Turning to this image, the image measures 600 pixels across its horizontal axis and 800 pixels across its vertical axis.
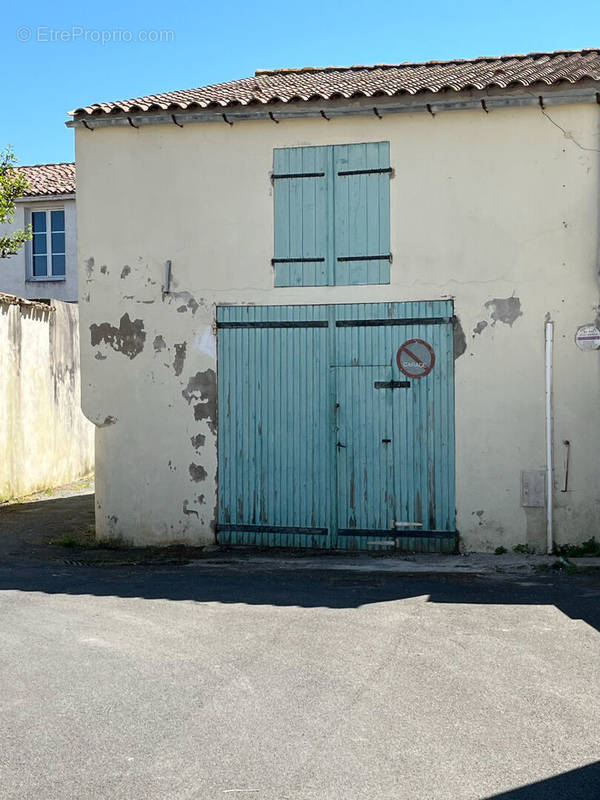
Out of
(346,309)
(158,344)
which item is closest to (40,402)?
(158,344)

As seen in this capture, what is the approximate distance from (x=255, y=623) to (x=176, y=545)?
4.35 metres

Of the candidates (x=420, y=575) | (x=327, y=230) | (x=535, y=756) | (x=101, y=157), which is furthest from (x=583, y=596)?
(x=101, y=157)

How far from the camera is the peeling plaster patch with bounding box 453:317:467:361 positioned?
11047 millimetres

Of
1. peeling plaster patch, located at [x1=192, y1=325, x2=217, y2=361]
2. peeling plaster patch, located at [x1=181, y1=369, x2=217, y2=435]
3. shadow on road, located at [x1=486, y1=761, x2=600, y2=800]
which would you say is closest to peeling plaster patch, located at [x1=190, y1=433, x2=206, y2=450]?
peeling plaster patch, located at [x1=181, y1=369, x2=217, y2=435]

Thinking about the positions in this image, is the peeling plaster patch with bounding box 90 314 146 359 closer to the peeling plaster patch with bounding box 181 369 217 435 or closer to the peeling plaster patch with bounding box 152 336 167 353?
the peeling plaster patch with bounding box 152 336 167 353

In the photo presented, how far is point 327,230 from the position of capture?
11.4 m

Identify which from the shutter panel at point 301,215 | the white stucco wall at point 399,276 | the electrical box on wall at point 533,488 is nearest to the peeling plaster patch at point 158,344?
the white stucco wall at point 399,276

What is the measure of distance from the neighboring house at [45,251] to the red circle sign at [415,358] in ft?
52.5

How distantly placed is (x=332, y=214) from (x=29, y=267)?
1646 centimetres

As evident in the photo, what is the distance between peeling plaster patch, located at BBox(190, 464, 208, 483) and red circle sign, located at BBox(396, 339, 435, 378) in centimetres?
250

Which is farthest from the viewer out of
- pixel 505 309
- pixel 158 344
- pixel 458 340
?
pixel 158 344

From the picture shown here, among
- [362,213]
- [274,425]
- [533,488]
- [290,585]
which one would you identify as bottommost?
[290,585]

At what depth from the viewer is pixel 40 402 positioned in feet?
56.4

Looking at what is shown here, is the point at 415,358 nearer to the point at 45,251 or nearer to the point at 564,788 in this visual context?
the point at 564,788
